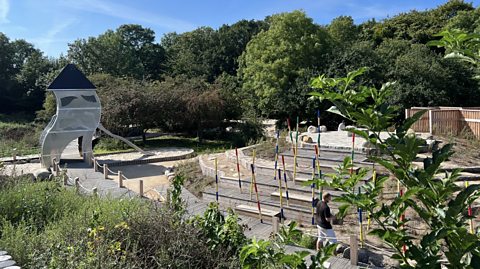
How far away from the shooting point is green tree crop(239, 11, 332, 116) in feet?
77.2

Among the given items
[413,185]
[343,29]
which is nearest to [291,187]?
[413,185]

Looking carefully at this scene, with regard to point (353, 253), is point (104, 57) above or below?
above

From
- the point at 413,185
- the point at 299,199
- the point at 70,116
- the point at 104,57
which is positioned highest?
the point at 104,57

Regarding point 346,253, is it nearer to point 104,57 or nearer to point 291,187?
point 291,187

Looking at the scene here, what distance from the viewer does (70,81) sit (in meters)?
15.8

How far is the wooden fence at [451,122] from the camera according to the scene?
13.4 meters

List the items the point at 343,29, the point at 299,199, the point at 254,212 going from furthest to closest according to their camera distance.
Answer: the point at 343,29 → the point at 299,199 → the point at 254,212

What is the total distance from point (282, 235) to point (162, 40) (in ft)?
179

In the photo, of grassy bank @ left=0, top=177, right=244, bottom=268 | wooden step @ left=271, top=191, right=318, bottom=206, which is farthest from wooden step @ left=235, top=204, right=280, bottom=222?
grassy bank @ left=0, top=177, right=244, bottom=268

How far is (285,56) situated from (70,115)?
45.5 ft

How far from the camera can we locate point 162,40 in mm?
53438

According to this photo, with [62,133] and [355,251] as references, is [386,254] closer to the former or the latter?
[355,251]

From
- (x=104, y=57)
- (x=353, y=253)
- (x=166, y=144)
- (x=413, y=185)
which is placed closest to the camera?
(x=413, y=185)

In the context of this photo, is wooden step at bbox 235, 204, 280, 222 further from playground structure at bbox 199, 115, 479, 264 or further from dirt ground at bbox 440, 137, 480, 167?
dirt ground at bbox 440, 137, 480, 167
